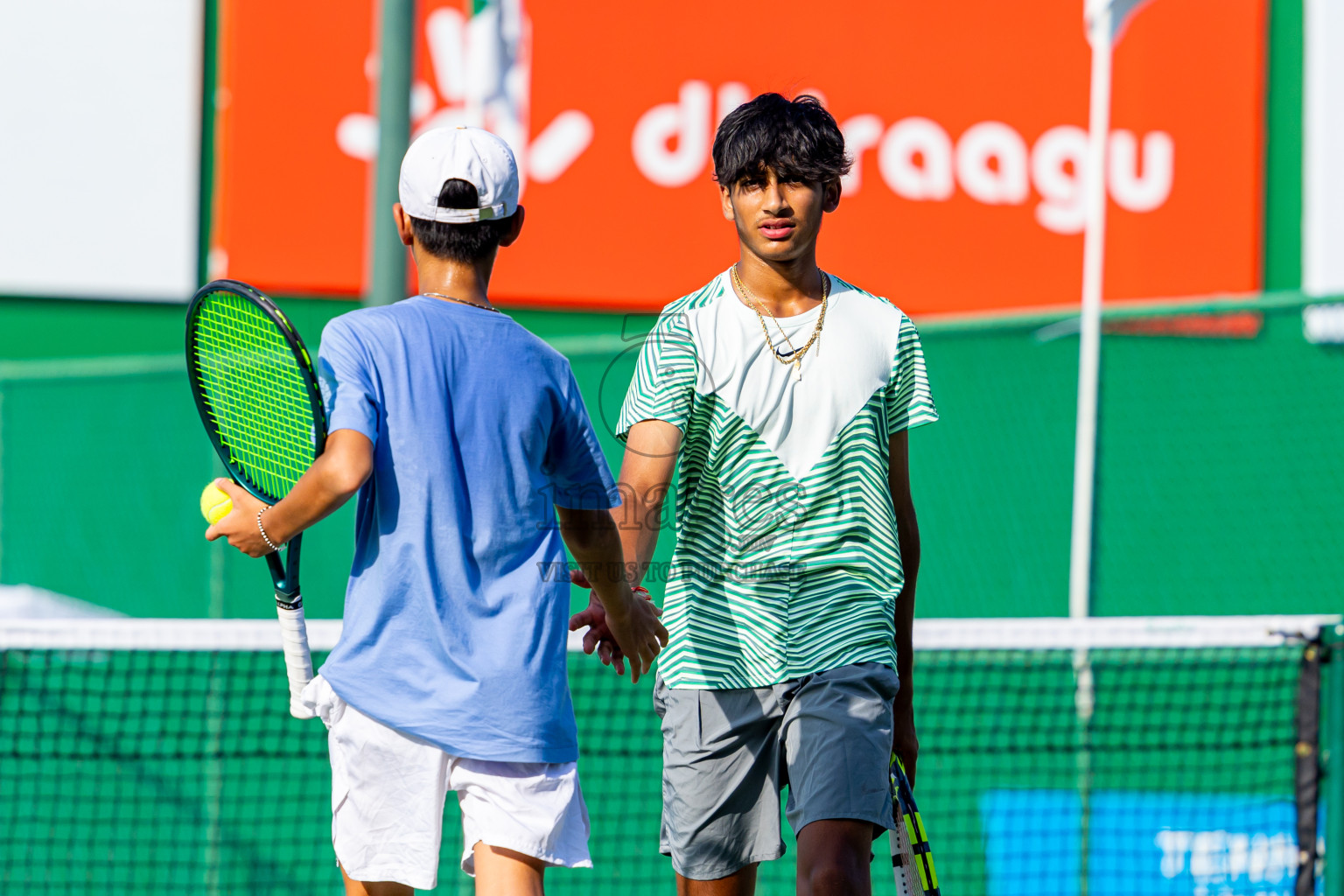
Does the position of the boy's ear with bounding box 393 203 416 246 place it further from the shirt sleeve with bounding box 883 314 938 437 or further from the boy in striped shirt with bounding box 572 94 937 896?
the shirt sleeve with bounding box 883 314 938 437

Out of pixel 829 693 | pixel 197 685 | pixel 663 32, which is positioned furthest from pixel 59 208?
pixel 829 693

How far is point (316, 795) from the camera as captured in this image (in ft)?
17.0

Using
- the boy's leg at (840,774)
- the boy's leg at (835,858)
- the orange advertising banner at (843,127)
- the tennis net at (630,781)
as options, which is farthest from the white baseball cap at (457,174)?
the orange advertising banner at (843,127)

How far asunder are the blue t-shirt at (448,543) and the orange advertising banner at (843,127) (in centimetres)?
452

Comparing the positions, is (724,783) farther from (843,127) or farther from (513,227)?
(843,127)

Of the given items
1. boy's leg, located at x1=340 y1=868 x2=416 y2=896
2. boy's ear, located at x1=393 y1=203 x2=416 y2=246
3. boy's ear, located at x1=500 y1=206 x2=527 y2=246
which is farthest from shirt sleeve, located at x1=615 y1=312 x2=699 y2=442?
boy's leg, located at x1=340 y1=868 x2=416 y2=896

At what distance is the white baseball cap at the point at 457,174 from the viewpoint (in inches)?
94.0

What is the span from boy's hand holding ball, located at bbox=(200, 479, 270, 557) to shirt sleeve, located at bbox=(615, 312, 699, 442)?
0.69 meters

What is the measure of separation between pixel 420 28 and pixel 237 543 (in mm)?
5068

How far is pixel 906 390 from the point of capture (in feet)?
8.96

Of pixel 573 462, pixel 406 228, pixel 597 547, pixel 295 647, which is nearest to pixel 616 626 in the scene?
pixel 597 547

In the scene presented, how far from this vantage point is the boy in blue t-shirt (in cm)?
230

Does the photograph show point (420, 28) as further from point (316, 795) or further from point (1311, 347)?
point (1311, 347)

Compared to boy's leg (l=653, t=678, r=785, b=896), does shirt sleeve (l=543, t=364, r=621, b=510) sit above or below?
above
